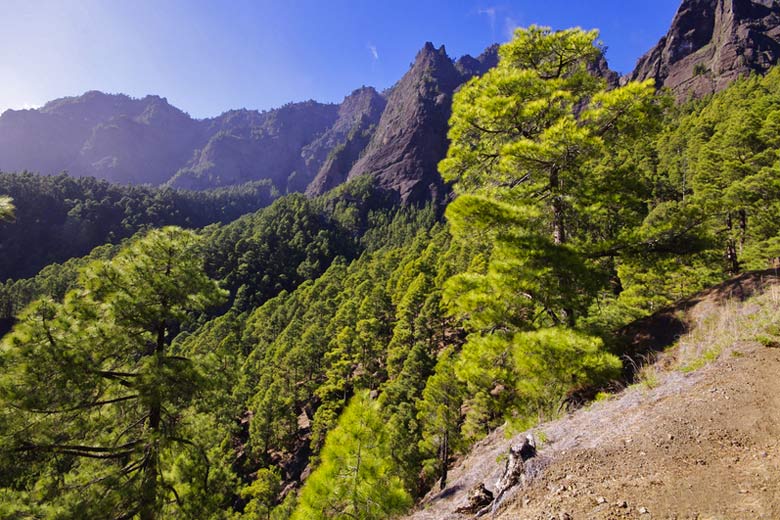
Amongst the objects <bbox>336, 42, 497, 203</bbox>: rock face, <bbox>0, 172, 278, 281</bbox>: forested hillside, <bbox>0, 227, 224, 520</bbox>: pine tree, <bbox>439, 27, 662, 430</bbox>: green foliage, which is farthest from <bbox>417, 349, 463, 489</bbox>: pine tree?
<bbox>0, 172, 278, 281</bbox>: forested hillside

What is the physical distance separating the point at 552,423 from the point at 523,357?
1.13 meters

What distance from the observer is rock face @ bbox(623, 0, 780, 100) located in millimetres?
93875

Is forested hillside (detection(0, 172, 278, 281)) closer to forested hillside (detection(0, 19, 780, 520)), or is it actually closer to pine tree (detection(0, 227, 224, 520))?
pine tree (detection(0, 227, 224, 520))

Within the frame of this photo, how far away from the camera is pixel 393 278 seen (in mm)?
49500

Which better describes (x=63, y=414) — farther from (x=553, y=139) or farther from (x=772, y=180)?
(x=772, y=180)

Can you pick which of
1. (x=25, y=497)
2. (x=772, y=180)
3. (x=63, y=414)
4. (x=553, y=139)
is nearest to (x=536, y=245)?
(x=553, y=139)

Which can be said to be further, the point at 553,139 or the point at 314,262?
the point at 314,262

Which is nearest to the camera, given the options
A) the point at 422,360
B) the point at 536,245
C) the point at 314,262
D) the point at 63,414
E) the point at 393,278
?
the point at 63,414

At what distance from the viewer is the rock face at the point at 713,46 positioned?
93.9 m

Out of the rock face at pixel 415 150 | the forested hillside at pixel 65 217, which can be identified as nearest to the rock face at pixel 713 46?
the rock face at pixel 415 150

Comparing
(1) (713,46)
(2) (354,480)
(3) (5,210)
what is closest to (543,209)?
(2) (354,480)

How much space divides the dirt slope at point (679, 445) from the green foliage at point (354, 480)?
5.70ft

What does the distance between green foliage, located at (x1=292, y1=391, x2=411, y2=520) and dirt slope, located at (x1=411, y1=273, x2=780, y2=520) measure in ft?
5.70

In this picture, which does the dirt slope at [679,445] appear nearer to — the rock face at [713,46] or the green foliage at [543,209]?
the green foliage at [543,209]
